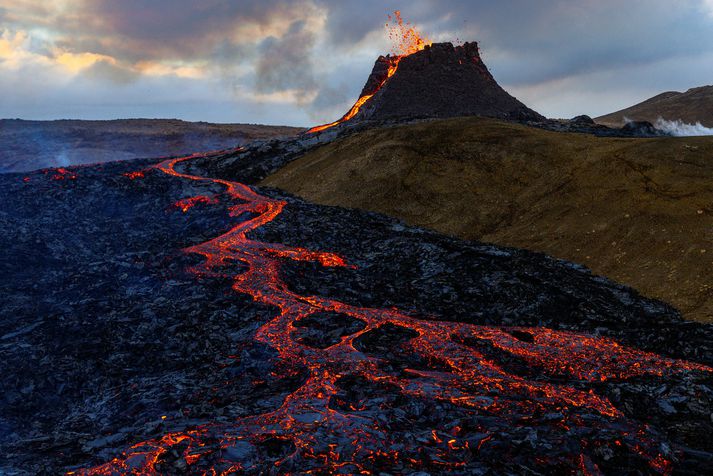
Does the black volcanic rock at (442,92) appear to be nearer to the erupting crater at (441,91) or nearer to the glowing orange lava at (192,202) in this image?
the erupting crater at (441,91)

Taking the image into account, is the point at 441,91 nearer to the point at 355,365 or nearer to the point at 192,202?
the point at 192,202

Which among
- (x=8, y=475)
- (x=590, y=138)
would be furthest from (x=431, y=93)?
(x=8, y=475)

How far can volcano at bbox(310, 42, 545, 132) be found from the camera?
5641cm

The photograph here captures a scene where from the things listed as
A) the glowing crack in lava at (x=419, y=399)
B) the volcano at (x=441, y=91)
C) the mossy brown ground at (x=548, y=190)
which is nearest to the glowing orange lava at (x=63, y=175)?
the mossy brown ground at (x=548, y=190)

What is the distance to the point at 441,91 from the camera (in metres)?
57.4

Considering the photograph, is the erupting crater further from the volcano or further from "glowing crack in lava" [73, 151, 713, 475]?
Result: "glowing crack in lava" [73, 151, 713, 475]

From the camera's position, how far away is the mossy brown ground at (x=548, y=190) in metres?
23.0

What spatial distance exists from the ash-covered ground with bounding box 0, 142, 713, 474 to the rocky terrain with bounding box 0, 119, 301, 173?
2846 inches

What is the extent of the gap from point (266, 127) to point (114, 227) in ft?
434

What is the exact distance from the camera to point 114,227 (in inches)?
1308

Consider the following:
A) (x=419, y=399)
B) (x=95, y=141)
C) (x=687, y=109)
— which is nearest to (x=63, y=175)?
(x=419, y=399)

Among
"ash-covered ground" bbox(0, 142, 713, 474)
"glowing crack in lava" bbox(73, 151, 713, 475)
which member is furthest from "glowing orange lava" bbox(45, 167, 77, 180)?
"glowing crack in lava" bbox(73, 151, 713, 475)

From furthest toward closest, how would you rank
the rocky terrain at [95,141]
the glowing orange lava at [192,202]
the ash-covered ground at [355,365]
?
the rocky terrain at [95,141] → the glowing orange lava at [192,202] → the ash-covered ground at [355,365]

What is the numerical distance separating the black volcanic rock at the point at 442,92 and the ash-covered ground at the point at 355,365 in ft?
98.9
